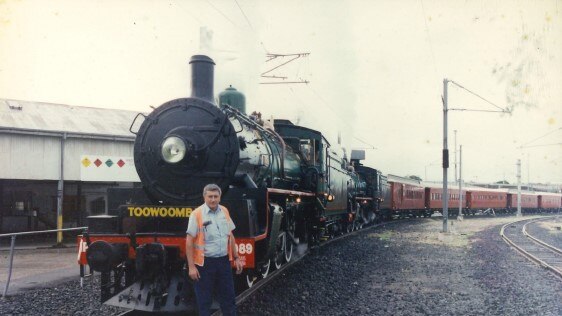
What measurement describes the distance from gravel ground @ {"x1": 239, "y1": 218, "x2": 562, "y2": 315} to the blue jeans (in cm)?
109

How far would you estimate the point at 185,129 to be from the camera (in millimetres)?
6469

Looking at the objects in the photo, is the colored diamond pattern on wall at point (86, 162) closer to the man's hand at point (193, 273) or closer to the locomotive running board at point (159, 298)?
the locomotive running board at point (159, 298)

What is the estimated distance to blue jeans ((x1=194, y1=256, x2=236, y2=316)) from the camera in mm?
4781

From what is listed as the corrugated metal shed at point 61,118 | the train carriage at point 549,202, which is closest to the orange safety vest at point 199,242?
the corrugated metal shed at point 61,118

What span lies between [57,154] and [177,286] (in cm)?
1163

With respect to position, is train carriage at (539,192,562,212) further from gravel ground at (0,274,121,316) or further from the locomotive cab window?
gravel ground at (0,274,121,316)

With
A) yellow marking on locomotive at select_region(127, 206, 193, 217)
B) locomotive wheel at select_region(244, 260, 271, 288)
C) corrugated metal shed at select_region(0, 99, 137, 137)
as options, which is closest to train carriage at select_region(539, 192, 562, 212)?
corrugated metal shed at select_region(0, 99, 137, 137)

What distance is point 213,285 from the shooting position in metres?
4.88

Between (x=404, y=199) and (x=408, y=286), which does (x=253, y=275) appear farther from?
(x=404, y=199)

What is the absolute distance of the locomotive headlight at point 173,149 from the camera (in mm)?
6262

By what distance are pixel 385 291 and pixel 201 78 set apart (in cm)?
409

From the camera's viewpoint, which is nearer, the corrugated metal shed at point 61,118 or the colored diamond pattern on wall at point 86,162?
the colored diamond pattern on wall at point 86,162

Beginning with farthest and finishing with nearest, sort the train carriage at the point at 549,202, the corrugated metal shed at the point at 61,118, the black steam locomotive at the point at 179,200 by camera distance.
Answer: the train carriage at the point at 549,202, the corrugated metal shed at the point at 61,118, the black steam locomotive at the point at 179,200

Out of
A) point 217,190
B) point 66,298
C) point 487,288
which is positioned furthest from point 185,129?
point 487,288
